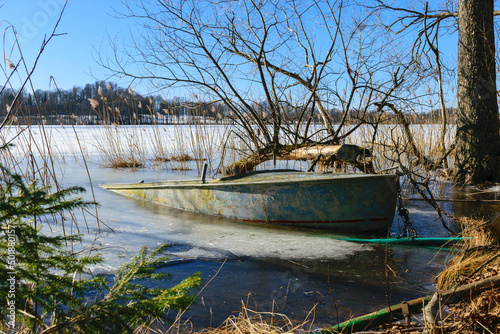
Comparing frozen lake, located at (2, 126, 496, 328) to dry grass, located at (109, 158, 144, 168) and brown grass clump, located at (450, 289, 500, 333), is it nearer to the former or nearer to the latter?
brown grass clump, located at (450, 289, 500, 333)

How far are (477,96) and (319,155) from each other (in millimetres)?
3222

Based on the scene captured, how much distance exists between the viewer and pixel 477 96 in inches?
236

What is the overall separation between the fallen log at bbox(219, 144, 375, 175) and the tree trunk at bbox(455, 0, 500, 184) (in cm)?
224

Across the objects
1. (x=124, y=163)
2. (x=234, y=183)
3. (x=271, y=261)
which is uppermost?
(x=234, y=183)

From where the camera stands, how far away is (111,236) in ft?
12.2

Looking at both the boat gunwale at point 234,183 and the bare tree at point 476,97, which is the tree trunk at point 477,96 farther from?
the boat gunwale at point 234,183

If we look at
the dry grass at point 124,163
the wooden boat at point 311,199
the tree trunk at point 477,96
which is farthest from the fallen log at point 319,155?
the dry grass at point 124,163

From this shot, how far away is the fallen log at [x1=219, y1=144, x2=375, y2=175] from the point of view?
4896 mm

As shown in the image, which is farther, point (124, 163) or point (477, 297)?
point (124, 163)

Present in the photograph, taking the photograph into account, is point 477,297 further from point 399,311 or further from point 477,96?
point 477,96

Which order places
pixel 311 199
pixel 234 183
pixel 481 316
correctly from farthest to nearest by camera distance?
pixel 234 183, pixel 311 199, pixel 481 316

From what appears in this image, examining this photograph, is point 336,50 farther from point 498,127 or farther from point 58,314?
point 58,314

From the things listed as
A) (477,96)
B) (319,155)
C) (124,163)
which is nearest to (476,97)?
(477,96)

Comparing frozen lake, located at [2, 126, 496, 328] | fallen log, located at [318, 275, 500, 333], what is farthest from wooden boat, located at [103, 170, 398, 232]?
fallen log, located at [318, 275, 500, 333]
